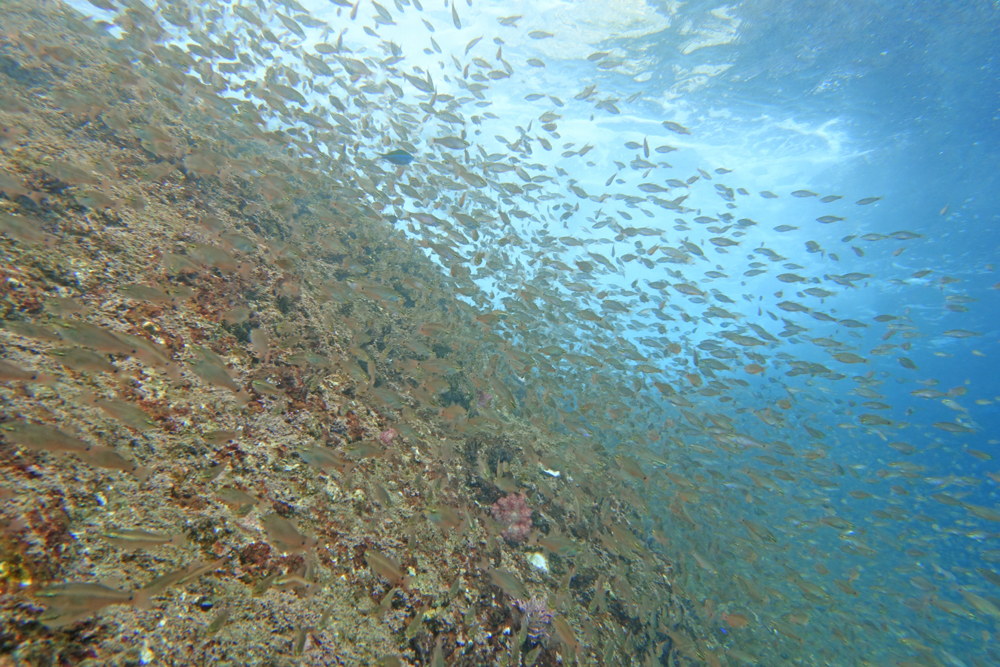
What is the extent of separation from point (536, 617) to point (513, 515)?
1053mm

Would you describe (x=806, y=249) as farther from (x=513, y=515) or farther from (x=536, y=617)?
(x=536, y=617)

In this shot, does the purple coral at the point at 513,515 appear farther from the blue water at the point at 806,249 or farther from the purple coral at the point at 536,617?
the blue water at the point at 806,249

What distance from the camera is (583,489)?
545cm

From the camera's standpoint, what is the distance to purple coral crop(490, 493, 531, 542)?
4070 millimetres

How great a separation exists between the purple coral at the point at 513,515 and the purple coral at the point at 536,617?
707 millimetres

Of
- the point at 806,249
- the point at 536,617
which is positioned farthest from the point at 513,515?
the point at 806,249

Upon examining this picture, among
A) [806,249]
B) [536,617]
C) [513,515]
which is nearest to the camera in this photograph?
[536,617]

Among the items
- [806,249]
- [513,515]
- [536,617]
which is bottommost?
[536,617]

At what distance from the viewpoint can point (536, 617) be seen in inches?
130

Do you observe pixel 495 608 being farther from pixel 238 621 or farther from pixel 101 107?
pixel 101 107

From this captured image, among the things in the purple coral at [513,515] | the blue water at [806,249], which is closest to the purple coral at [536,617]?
the purple coral at [513,515]

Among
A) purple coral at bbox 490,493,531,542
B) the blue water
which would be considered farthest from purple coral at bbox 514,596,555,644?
the blue water

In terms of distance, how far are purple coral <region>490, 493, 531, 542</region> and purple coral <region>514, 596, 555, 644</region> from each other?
2.32 feet

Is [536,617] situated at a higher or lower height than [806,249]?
lower
